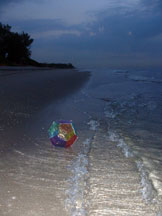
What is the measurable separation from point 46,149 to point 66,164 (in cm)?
48

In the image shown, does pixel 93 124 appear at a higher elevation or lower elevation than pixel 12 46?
lower

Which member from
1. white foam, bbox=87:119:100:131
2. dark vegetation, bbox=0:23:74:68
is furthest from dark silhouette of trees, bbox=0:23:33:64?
white foam, bbox=87:119:100:131

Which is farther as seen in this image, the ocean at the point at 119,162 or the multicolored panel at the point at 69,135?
the multicolored panel at the point at 69,135

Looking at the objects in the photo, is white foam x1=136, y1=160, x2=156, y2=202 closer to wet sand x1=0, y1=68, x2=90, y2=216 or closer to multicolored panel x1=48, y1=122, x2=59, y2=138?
wet sand x1=0, y1=68, x2=90, y2=216

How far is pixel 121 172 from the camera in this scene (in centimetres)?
210

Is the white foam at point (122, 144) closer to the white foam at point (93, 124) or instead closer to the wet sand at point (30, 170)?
the white foam at point (93, 124)

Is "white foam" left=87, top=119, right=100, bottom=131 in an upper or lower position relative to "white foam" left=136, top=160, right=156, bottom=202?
upper

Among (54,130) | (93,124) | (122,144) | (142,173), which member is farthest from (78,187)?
(93,124)

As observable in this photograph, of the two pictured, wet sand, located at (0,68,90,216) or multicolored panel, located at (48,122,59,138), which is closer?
wet sand, located at (0,68,90,216)

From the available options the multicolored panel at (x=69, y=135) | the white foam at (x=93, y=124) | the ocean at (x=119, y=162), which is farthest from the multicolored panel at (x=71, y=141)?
the white foam at (x=93, y=124)

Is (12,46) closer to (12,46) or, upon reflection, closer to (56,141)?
(12,46)

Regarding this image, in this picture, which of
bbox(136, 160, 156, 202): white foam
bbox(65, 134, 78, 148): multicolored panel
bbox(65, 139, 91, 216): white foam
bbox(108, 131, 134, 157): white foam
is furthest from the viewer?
bbox(65, 134, 78, 148): multicolored panel

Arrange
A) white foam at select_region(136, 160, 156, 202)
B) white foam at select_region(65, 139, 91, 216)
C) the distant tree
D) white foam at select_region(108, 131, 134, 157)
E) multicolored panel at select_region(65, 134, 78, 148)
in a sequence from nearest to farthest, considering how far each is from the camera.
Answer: white foam at select_region(65, 139, 91, 216) → white foam at select_region(136, 160, 156, 202) → white foam at select_region(108, 131, 134, 157) → multicolored panel at select_region(65, 134, 78, 148) → the distant tree

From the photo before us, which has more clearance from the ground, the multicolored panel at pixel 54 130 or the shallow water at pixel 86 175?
the multicolored panel at pixel 54 130
